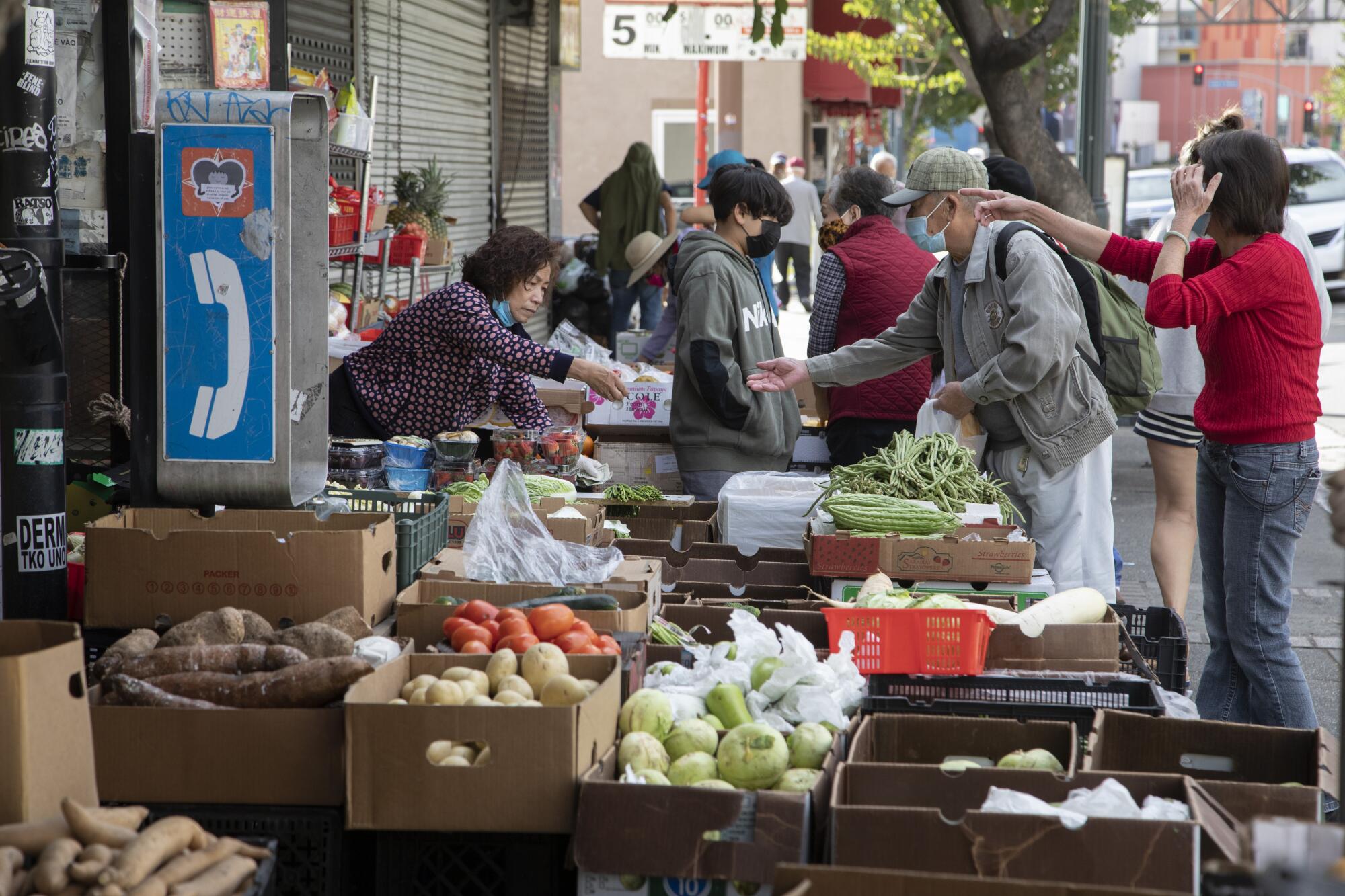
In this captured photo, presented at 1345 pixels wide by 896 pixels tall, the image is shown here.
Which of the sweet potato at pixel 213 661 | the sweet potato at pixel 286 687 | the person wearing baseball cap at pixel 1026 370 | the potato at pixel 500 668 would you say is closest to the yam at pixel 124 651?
the sweet potato at pixel 213 661

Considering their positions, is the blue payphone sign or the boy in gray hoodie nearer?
the blue payphone sign

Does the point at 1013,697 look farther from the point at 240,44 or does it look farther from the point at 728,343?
the point at 240,44

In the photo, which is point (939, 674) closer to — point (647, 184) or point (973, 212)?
point (973, 212)

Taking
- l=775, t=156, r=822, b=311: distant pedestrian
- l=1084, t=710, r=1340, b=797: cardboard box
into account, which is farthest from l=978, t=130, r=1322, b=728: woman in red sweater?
l=775, t=156, r=822, b=311: distant pedestrian

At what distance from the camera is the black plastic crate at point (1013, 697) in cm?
348

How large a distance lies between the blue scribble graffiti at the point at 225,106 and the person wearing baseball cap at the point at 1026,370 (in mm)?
2470

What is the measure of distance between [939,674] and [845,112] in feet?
106

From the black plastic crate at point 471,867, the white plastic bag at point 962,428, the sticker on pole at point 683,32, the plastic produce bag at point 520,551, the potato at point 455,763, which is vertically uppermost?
the sticker on pole at point 683,32

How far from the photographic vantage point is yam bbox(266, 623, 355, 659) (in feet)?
11.1

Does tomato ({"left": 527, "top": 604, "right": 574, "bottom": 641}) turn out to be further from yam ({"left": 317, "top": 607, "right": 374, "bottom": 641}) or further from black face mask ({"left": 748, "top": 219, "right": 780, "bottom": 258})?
black face mask ({"left": 748, "top": 219, "right": 780, "bottom": 258})

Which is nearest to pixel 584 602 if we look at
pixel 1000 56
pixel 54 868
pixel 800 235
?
pixel 54 868

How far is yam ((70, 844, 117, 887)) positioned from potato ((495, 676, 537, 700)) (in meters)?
0.93

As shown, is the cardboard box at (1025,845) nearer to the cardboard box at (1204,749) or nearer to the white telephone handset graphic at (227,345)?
the cardboard box at (1204,749)

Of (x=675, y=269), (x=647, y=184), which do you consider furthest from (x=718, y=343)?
(x=647, y=184)
